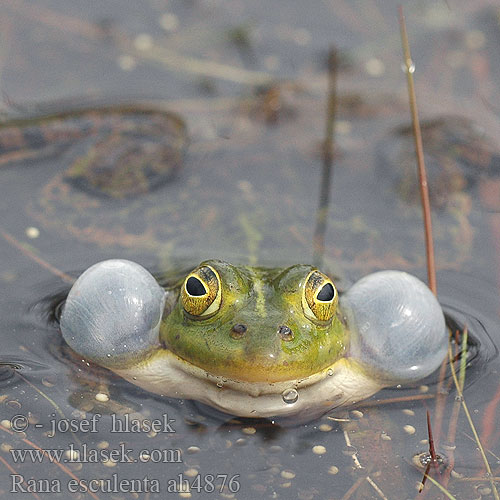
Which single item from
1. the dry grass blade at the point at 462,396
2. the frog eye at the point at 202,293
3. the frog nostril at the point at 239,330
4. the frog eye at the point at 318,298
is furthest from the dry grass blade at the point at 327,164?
the frog nostril at the point at 239,330

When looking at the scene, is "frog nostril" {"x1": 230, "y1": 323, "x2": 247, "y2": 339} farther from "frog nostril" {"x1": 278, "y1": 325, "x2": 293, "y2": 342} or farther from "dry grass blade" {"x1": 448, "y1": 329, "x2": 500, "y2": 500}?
"dry grass blade" {"x1": 448, "y1": 329, "x2": 500, "y2": 500}

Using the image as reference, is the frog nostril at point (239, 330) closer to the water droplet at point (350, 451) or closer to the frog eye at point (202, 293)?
the frog eye at point (202, 293)

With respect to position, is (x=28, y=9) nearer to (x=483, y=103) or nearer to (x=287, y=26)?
(x=287, y=26)

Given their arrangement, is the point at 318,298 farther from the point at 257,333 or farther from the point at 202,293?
the point at 202,293

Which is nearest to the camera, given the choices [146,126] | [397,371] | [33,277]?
[397,371]

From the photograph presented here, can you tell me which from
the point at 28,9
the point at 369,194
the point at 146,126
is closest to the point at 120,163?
the point at 146,126

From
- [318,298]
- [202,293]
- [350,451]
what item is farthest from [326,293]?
[350,451]
